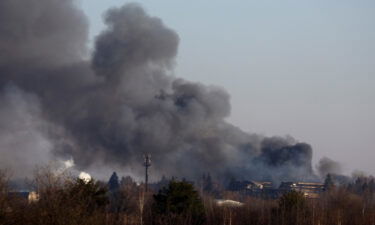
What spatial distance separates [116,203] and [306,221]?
2274 cm

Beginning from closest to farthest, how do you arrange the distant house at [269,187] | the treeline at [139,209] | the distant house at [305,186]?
the treeline at [139,209], the distant house at [305,186], the distant house at [269,187]

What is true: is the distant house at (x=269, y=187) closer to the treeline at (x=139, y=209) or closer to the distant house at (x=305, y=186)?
the distant house at (x=305, y=186)

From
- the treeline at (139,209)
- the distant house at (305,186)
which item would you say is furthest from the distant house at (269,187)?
the treeline at (139,209)

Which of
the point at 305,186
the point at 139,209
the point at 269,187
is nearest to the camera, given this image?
the point at 139,209

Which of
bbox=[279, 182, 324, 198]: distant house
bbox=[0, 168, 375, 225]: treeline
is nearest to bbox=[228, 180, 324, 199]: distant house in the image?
bbox=[279, 182, 324, 198]: distant house

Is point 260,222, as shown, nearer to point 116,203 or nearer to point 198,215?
point 198,215

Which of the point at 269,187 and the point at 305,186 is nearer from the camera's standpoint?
the point at 305,186

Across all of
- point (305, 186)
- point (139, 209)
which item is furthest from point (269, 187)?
point (139, 209)

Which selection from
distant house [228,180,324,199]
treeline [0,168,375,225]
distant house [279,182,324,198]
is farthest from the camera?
distant house [228,180,324,199]

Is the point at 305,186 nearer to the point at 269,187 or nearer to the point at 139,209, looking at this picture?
the point at 269,187

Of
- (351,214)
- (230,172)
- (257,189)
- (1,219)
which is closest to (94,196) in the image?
(1,219)

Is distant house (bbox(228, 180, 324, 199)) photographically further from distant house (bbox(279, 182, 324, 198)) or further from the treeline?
the treeline

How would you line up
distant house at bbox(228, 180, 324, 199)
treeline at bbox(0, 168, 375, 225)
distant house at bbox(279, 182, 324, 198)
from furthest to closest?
distant house at bbox(228, 180, 324, 199) < distant house at bbox(279, 182, 324, 198) < treeline at bbox(0, 168, 375, 225)

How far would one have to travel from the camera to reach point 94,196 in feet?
161
